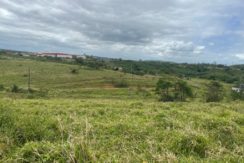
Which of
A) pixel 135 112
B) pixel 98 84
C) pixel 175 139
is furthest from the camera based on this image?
pixel 98 84

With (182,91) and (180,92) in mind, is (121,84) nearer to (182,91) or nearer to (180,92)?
(180,92)

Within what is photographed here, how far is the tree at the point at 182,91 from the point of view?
53.6 meters

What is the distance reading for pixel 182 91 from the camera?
54031 millimetres

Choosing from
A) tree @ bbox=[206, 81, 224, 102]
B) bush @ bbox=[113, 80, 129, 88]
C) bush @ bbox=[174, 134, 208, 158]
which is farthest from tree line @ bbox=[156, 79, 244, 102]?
bush @ bbox=[174, 134, 208, 158]

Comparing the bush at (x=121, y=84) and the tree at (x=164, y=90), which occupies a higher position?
the tree at (x=164, y=90)

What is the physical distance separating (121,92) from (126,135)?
58108 millimetres

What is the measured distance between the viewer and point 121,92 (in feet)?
213

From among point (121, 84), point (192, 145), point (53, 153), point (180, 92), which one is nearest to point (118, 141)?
point (192, 145)

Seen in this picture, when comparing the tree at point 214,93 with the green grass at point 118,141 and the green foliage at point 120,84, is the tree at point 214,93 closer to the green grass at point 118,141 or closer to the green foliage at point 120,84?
the green foliage at point 120,84

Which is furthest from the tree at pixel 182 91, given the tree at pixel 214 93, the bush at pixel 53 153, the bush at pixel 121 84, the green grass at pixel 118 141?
the bush at pixel 53 153

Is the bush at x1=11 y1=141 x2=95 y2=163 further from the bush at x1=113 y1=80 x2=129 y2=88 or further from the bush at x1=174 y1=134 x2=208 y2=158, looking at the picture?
the bush at x1=113 y1=80 x2=129 y2=88

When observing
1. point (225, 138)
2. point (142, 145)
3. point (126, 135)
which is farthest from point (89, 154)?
point (225, 138)

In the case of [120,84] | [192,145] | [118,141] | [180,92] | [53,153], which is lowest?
[120,84]

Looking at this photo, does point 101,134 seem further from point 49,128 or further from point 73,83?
point 73,83
